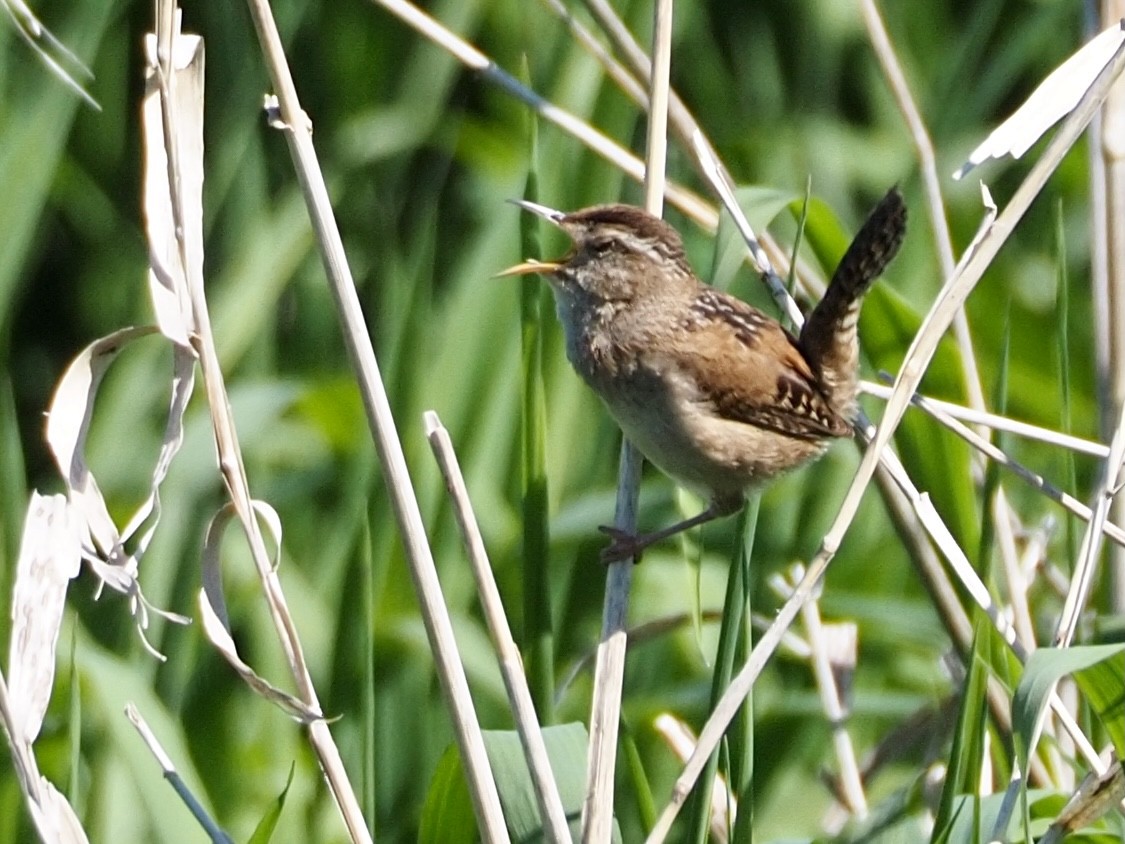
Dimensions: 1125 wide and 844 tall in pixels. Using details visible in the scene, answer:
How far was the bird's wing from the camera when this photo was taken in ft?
8.80

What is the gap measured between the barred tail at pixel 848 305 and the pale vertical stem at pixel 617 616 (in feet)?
0.93

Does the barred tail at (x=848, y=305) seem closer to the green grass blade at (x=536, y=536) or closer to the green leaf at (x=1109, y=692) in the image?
the green grass blade at (x=536, y=536)

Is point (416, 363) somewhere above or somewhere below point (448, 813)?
above

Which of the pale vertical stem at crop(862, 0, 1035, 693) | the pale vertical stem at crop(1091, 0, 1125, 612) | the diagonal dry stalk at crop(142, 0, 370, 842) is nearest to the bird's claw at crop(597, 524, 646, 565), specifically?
the diagonal dry stalk at crop(142, 0, 370, 842)

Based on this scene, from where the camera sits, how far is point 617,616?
6.64 feet

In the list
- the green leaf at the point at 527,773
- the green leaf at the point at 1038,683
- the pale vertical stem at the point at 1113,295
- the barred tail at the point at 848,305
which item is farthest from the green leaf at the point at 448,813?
the pale vertical stem at the point at 1113,295

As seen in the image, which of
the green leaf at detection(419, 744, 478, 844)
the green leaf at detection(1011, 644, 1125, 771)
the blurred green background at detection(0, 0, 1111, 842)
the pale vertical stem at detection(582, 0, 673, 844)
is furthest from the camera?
the blurred green background at detection(0, 0, 1111, 842)

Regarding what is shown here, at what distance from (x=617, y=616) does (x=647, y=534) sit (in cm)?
51

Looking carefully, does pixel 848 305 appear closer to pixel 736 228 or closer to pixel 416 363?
pixel 736 228

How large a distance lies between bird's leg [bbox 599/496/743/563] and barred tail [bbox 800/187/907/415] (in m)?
0.24

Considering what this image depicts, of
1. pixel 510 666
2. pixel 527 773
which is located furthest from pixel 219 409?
pixel 527 773

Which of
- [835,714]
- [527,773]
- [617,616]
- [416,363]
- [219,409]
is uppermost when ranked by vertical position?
[219,409]

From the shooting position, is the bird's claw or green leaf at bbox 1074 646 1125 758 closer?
green leaf at bbox 1074 646 1125 758

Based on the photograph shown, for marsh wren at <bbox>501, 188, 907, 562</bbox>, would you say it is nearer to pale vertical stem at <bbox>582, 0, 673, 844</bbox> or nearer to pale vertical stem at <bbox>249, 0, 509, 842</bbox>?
pale vertical stem at <bbox>582, 0, 673, 844</bbox>
